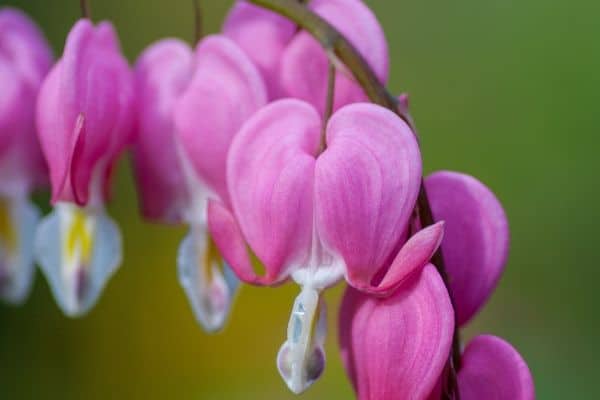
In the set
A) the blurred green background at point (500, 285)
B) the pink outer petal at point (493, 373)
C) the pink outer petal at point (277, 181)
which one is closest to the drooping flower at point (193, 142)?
the pink outer petal at point (277, 181)

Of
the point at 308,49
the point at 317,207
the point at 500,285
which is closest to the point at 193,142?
the point at 308,49

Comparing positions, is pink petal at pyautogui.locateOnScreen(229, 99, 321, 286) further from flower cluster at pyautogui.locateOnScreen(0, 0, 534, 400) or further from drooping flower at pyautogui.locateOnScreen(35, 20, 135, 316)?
drooping flower at pyautogui.locateOnScreen(35, 20, 135, 316)

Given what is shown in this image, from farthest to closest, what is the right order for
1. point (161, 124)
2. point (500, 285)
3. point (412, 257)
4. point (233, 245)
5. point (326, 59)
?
point (500, 285) < point (161, 124) < point (326, 59) < point (233, 245) < point (412, 257)

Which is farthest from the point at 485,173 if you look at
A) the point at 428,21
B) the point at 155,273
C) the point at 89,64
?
the point at 89,64

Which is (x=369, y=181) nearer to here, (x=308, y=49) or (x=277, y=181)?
Answer: (x=277, y=181)

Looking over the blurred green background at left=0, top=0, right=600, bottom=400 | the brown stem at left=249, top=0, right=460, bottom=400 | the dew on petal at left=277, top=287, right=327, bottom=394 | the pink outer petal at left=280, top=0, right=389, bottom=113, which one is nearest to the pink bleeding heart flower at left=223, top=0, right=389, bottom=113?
the pink outer petal at left=280, top=0, right=389, bottom=113

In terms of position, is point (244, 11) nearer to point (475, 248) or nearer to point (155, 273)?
point (475, 248)
